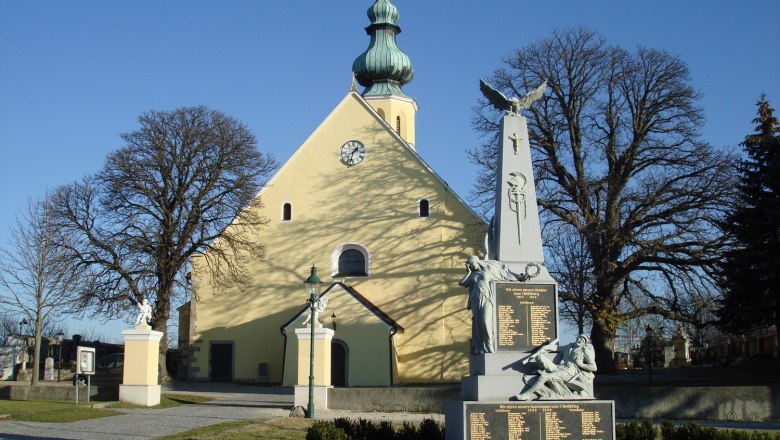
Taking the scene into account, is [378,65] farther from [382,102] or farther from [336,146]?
[336,146]

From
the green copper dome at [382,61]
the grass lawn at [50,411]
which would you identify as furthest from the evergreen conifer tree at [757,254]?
the green copper dome at [382,61]

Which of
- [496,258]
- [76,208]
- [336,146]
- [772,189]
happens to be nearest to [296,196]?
[336,146]

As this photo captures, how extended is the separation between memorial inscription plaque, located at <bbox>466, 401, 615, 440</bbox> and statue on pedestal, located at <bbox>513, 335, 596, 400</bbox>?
6.9 inches

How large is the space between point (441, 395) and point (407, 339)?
40.2 feet

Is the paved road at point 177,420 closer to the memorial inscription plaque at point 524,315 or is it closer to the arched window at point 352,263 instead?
the memorial inscription plaque at point 524,315

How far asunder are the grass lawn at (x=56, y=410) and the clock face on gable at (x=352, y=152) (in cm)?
1374

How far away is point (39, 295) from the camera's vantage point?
31609 mm

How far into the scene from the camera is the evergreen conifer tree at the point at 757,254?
21.2 meters

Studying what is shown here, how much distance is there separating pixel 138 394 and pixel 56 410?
3336mm

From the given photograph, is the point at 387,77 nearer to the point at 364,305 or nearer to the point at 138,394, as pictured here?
the point at 364,305

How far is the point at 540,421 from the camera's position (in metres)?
11.1

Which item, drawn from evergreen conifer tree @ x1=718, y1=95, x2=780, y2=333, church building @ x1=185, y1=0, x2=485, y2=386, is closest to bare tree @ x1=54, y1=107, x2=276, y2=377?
church building @ x1=185, y1=0, x2=485, y2=386

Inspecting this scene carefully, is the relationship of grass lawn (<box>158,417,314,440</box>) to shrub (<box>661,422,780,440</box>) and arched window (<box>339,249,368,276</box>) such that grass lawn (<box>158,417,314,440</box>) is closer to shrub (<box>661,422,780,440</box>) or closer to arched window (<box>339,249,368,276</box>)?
shrub (<box>661,422,780,440</box>)

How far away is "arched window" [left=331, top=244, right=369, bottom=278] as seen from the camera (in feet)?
112
